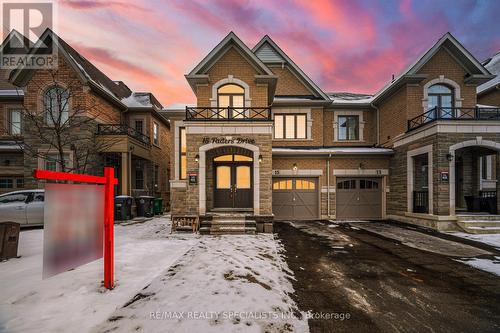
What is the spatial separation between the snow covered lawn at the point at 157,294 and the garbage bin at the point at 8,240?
32 centimetres

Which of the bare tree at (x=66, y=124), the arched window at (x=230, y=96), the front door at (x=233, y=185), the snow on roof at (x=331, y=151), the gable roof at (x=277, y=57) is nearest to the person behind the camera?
the front door at (x=233, y=185)

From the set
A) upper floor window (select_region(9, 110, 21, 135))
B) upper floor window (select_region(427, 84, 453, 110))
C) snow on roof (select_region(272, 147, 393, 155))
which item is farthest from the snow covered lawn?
upper floor window (select_region(9, 110, 21, 135))

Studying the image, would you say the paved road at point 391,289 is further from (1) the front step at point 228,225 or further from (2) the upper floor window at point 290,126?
(2) the upper floor window at point 290,126

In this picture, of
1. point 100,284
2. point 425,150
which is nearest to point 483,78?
point 425,150

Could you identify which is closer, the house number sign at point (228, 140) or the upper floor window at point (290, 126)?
the house number sign at point (228, 140)

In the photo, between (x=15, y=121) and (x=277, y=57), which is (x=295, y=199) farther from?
(x=15, y=121)

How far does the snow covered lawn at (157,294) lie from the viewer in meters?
3.56

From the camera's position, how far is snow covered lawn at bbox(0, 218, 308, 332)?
3.56m

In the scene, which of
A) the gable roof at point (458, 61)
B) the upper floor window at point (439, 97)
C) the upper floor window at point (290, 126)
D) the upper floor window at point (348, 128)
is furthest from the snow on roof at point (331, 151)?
the gable roof at point (458, 61)

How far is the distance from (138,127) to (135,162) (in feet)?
9.89

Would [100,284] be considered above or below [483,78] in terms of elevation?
below

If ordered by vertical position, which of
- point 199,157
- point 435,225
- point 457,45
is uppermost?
point 457,45

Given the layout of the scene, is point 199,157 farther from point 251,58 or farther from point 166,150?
point 166,150

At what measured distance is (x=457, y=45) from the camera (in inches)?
526
